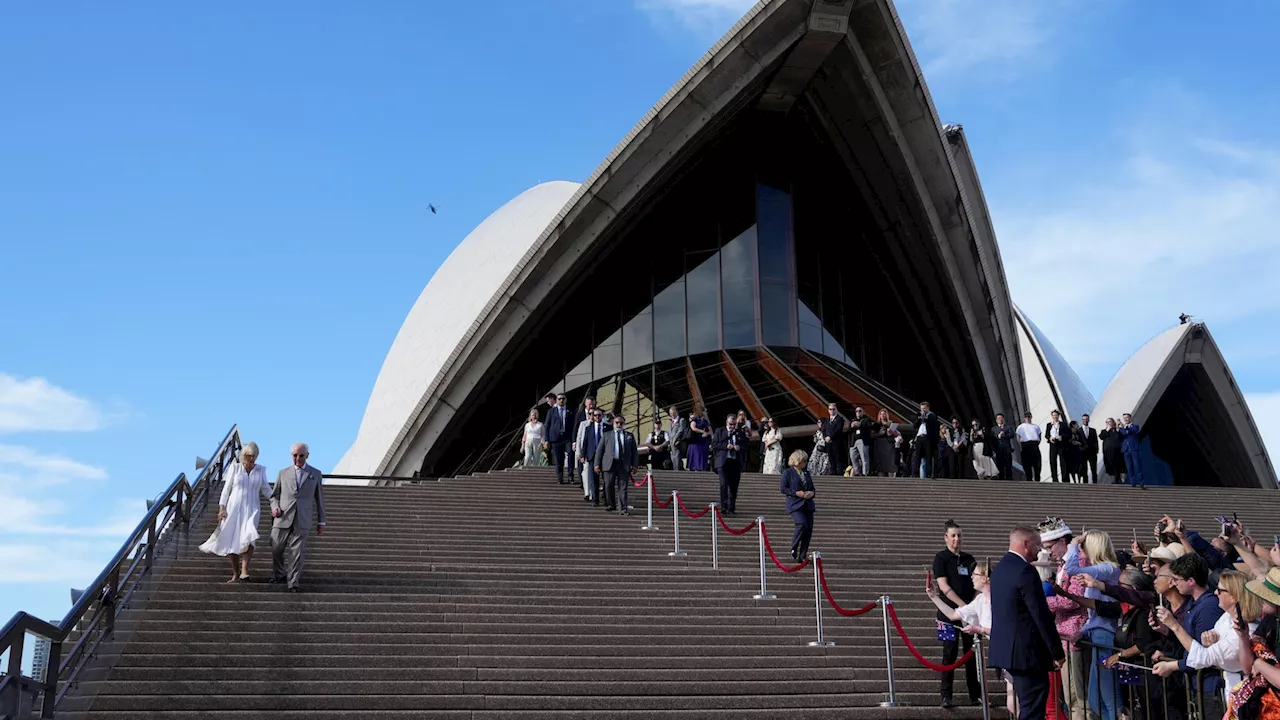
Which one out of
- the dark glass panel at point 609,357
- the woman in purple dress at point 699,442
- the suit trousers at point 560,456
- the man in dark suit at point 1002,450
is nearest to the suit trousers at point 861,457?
the man in dark suit at point 1002,450

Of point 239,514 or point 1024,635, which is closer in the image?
point 1024,635

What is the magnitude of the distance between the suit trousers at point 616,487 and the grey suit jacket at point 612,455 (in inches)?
2.2

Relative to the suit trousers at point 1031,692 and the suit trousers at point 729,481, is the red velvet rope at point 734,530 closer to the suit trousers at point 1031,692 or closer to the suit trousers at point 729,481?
the suit trousers at point 729,481

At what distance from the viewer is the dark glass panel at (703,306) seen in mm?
25672

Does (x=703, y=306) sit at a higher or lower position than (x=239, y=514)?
higher

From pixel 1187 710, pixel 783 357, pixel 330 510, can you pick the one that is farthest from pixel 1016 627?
pixel 783 357

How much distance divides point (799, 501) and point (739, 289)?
15167 mm

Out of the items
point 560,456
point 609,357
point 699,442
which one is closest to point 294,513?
point 560,456

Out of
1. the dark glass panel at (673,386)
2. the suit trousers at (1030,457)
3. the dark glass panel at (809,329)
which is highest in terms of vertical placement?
the dark glass panel at (809,329)

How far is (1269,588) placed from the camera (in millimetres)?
5676

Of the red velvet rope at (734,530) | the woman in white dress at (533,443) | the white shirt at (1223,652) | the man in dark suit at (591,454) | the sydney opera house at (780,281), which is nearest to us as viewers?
the white shirt at (1223,652)

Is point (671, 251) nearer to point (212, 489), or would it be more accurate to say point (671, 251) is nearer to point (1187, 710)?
point (212, 489)

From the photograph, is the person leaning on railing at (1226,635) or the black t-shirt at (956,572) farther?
the black t-shirt at (956,572)

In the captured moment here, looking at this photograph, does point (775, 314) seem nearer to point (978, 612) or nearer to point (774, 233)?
point (774, 233)
